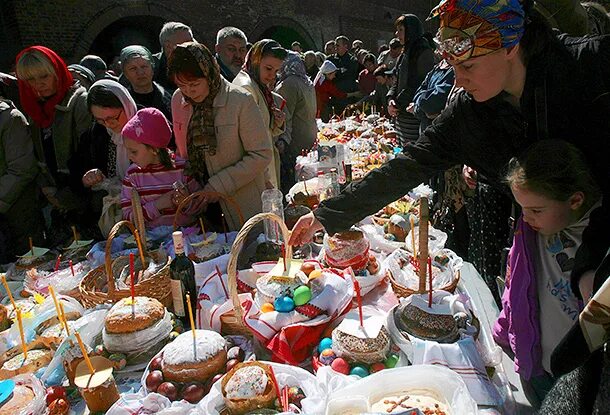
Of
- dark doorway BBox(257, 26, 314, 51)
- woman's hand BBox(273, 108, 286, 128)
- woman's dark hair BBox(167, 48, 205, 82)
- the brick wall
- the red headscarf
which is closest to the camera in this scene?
woman's dark hair BBox(167, 48, 205, 82)

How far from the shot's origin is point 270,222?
2.29 m

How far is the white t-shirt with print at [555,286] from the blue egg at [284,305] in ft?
2.84

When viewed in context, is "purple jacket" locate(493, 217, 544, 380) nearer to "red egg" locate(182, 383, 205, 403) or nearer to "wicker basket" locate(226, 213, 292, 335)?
"wicker basket" locate(226, 213, 292, 335)

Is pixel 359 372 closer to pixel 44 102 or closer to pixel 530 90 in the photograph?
pixel 530 90

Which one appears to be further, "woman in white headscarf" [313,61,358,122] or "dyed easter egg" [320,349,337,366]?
"woman in white headscarf" [313,61,358,122]

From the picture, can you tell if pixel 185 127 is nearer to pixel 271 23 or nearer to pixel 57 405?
pixel 57 405

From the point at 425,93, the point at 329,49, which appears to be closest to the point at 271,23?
the point at 329,49

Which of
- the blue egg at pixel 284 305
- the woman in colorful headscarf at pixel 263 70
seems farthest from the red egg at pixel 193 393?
the woman in colorful headscarf at pixel 263 70

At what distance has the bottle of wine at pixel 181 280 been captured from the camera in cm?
175

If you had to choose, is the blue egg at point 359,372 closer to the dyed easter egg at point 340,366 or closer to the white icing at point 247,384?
the dyed easter egg at point 340,366

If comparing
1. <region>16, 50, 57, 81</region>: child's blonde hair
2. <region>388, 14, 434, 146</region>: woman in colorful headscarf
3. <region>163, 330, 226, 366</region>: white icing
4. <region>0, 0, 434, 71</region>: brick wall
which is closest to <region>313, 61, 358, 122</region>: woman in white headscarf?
<region>388, 14, 434, 146</region>: woman in colorful headscarf

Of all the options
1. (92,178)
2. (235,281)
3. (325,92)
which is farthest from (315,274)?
(325,92)

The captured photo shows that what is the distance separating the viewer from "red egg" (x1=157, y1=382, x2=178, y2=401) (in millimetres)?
1373

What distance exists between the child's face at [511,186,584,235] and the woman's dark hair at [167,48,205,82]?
5.27 feet
